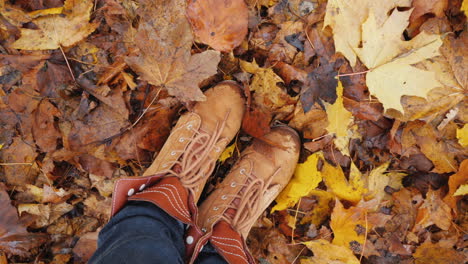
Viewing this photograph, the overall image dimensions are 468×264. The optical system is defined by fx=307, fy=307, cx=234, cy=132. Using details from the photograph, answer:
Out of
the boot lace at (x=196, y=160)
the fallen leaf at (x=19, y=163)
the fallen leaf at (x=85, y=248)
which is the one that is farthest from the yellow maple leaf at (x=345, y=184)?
the fallen leaf at (x=19, y=163)

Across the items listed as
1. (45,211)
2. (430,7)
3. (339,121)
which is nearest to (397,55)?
(430,7)

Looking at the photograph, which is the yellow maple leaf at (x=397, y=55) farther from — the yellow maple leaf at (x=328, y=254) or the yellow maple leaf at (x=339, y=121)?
the yellow maple leaf at (x=328, y=254)

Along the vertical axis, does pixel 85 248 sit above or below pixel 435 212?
below

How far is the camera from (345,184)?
1.27 metres

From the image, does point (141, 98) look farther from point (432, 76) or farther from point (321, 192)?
point (432, 76)

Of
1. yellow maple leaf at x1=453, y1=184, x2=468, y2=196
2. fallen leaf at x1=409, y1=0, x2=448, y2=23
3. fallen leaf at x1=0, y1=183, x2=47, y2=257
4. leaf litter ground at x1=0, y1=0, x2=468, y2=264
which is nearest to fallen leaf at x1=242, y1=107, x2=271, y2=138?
leaf litter ground at x1=0, y1=0, x2=468, y2=264

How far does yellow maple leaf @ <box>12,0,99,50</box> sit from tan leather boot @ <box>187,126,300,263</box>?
0.87 meters

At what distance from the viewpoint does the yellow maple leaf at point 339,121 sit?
3.98 ft

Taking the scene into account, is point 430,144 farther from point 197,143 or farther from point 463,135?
point 197,143

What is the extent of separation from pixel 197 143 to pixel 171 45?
1.40 ft

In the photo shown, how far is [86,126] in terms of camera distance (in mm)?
1299

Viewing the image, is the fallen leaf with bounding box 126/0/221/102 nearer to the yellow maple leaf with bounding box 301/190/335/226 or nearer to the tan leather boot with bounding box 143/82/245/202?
the tan leather boot with bounding box 143/82/245/202

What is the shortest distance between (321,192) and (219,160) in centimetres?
48

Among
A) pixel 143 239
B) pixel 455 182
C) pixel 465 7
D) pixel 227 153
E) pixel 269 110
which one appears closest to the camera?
pixel 143 239
